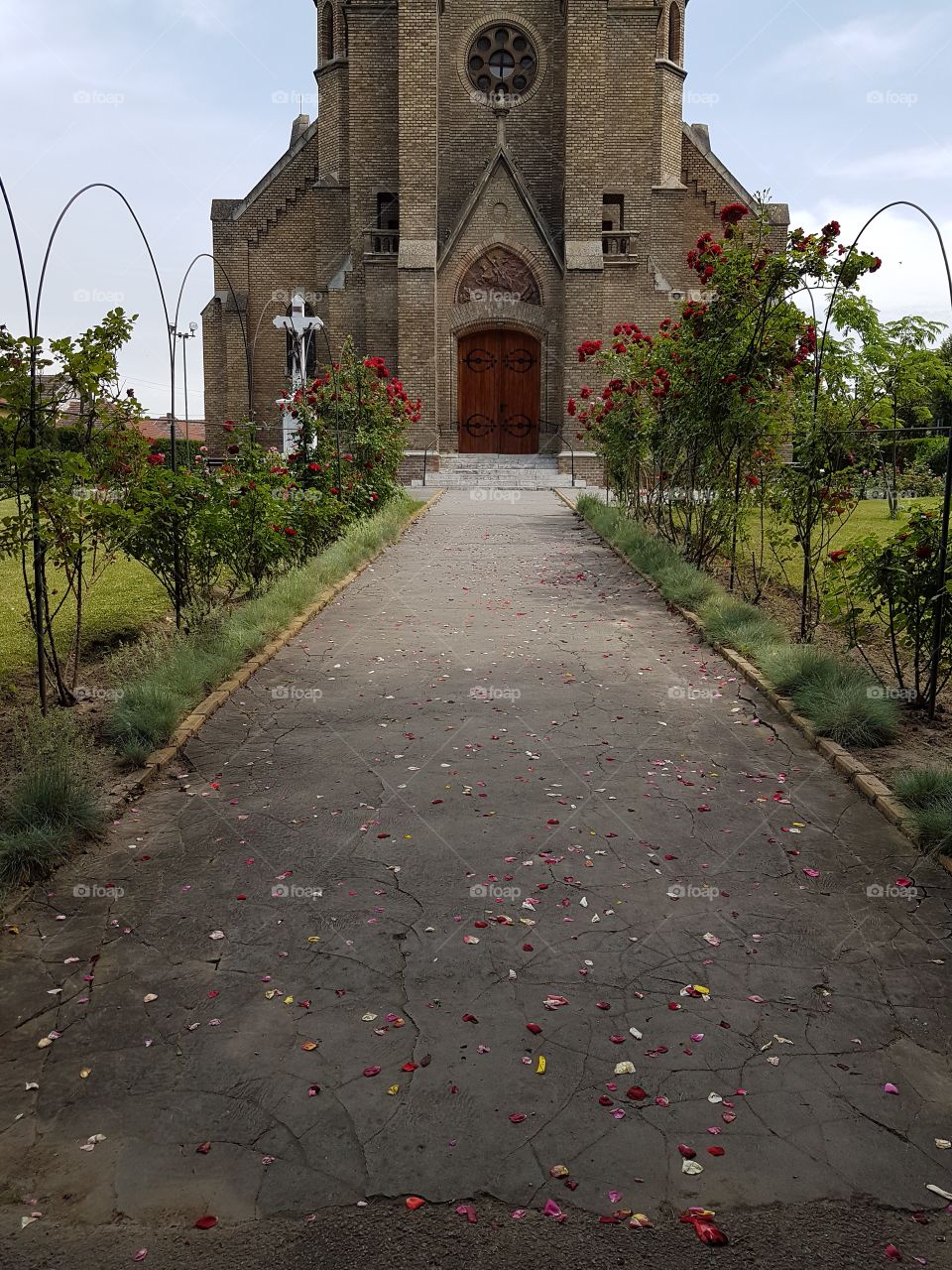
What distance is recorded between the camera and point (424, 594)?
36.5ft

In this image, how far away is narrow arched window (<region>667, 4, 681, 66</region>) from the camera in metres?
33.2

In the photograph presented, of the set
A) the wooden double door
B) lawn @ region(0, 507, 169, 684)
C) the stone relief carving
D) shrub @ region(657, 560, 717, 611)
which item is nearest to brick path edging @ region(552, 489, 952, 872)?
shrub @ region(657, 560, 717, 611)

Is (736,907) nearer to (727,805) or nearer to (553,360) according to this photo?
(727,805)

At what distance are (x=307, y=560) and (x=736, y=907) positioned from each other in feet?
28.5

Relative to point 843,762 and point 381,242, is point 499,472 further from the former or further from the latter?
point 843,762

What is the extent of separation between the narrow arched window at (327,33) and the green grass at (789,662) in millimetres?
27560

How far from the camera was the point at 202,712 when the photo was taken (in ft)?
21.5

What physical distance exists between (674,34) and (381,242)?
1266cm

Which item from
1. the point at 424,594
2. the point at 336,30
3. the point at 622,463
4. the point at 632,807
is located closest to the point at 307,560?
the point at 424,594

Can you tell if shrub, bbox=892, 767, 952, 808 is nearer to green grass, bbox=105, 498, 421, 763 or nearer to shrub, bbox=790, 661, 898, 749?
shrub, bbox=790, 661, 898, 749

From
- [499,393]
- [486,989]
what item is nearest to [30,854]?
[486,989]

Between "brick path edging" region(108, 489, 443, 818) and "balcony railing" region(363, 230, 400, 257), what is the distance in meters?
21.9

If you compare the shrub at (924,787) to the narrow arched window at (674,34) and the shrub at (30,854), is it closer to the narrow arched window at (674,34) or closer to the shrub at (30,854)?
the shrub at (30,854)


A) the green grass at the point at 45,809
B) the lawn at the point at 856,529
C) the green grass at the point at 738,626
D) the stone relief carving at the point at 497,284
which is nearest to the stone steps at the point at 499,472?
the stone relief carving at the point at 497,284
